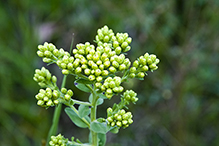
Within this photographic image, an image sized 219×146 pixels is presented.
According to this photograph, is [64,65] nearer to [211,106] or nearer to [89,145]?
[89,145]

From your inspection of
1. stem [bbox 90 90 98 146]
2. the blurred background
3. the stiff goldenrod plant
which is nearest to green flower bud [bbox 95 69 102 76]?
the stiff goldenrod plant

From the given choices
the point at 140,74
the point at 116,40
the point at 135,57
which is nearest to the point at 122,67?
the point at 140,74

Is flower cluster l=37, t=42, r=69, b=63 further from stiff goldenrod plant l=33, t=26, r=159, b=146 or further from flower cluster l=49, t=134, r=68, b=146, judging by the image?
flower cluster l=49, t=134, r=68, b=146

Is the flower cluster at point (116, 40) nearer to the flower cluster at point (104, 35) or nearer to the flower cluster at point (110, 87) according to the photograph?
the flower cluster at point (104, 35)

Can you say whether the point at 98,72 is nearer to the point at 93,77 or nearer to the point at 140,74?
the point at 93,77

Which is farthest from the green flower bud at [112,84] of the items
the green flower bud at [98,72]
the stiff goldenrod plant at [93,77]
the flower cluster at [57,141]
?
the flower cluster at [57,141]

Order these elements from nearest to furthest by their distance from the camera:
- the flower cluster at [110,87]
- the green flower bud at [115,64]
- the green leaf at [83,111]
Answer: the flower cluster at [110,87] < the green flower bud at [115,64] < the green leaf at [83,111]

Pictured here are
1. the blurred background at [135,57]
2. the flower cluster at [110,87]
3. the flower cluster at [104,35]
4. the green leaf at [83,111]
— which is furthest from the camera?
the blurred background at [135,57]
